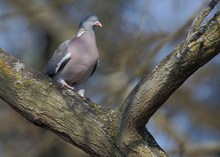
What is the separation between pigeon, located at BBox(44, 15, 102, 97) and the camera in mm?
4551

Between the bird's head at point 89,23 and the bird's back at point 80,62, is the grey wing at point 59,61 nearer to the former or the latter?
the bird's back at point 80,62

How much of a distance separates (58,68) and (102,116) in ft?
4.43

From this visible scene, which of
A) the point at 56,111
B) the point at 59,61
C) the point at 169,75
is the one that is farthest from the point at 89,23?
the point at 169,75

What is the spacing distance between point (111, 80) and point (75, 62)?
9.95 ft

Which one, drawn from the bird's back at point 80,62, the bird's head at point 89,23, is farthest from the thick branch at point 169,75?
the bird's head at point 89,23

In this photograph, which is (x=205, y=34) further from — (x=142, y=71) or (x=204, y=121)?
(x=204, y=121)

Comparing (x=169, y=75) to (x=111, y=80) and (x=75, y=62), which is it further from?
(x=111, y=80)

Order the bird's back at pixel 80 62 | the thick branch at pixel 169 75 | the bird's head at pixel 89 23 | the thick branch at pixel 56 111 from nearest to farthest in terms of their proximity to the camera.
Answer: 1. the thick branch at pixel 169 75
2. the thick branch at pixel 56 111
3. the bird's back at pixel 80 62
4. the bird's head at pixel 89 23

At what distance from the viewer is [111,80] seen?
7.59m

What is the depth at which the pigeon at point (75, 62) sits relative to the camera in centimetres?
455

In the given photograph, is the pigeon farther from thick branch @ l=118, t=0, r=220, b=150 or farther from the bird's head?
thick branch @ l=118, t=0, r=220, b=150

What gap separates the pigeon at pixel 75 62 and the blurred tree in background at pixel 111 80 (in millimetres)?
1836

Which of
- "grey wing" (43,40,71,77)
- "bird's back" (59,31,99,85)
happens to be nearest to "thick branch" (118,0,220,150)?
"bird's back" (59,31,99,85)

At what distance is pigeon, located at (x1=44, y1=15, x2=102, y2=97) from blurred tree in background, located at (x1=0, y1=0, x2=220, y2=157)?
1836 mm
